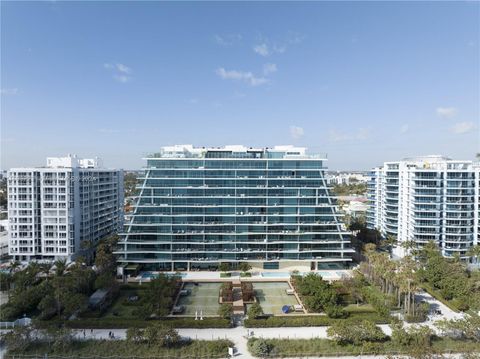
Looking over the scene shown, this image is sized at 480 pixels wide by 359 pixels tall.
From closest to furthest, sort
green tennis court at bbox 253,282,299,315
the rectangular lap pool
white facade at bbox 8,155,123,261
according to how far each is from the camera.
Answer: green tennis court at bbox 253,282,299,315, the rectangular lap pool, white facade at bbox 8,155,123,261

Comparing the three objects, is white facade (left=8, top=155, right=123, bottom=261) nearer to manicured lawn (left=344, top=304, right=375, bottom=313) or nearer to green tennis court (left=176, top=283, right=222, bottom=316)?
green tennis court (left=176, top=283, right=222, bottom=316)

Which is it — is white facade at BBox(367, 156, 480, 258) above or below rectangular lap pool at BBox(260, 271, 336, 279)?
above

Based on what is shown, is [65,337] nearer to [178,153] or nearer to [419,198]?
[178,153]

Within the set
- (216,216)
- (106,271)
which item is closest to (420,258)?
(216,216)

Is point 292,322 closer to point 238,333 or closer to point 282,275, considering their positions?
point 238,333

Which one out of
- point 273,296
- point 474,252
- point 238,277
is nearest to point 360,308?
point 273,296

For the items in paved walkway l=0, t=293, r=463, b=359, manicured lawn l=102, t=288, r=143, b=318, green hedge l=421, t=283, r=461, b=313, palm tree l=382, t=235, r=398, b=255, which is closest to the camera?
paved walkway l=0, t=293, r=463, b=359

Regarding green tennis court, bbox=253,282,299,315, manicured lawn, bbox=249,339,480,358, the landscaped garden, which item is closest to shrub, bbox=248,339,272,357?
the landscaped garden

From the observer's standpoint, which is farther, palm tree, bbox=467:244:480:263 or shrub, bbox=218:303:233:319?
palm tree, bbox=467:244:480:263
